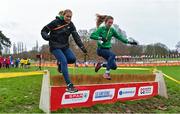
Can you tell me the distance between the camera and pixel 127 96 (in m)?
13.4

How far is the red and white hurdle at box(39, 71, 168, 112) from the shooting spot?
1070 cm

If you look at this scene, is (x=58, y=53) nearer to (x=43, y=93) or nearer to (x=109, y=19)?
(x=43, y=93)

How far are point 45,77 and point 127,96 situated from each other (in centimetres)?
370

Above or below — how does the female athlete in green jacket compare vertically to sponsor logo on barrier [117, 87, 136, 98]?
above

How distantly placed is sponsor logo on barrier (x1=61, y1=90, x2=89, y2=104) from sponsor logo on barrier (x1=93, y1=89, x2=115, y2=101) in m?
0.45

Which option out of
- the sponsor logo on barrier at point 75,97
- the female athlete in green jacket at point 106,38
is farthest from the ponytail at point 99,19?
the sponsor logo on barrier at point 75,97

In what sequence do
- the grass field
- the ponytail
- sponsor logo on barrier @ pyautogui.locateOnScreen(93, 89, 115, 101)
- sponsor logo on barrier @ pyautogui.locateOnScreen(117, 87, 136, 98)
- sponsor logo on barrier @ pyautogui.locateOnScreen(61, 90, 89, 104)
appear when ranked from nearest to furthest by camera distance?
the grass field → sponsor logo on barrier @ pyautogui.locateOnScreen(61, 90, 89, 104) → sponsor logo on barrier @ pyautogui.locateOnScreen(93, 89, 115, 101) → the ponytail → sponsor logo on barrier @ pyautogui.locateOnScreen(117, 87, 136, 98)

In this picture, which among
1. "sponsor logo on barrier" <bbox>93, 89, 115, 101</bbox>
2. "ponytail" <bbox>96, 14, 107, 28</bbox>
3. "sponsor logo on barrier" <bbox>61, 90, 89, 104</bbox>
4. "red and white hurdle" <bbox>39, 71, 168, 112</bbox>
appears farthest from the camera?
"ponytail" <bbox>96, 14, 107, 28</bbox>

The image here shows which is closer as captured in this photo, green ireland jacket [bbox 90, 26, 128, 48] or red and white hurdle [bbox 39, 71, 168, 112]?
red and white hurdle [bbox 39, 71, 168, 112]

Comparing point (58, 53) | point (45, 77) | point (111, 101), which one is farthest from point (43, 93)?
point (111, 101)

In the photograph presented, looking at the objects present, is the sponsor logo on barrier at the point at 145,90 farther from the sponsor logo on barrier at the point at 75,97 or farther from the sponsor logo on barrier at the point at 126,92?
the sponsor logo on barrier at the point at 75,97

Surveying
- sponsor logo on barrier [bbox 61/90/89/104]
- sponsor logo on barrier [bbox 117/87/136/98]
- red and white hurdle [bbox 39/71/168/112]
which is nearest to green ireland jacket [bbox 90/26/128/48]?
red and white hurdle [bbox 39/71/168/112]

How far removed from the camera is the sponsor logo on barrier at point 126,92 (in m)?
13.1

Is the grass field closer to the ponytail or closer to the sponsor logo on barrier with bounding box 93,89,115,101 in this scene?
the sponsor logo on barrier with bounding box 93,89,115,101
